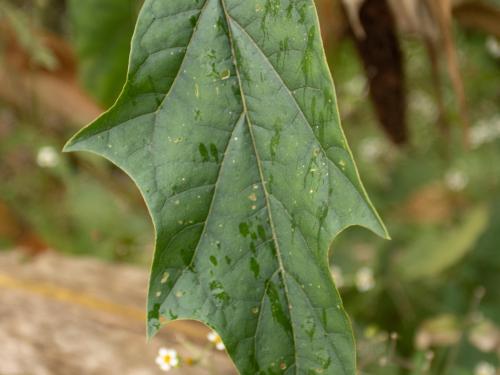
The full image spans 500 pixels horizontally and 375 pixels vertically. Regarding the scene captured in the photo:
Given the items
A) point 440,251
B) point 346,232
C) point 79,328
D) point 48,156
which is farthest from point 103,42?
point 346,232

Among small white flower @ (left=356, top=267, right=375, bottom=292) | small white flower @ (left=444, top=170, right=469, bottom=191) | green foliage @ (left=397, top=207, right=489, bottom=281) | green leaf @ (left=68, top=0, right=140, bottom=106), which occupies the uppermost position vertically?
green leaf @ (left=68, top=0, right=140, bottom=106)

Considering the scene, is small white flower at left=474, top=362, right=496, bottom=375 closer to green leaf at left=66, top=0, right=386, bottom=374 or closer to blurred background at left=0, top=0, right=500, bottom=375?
blurred background at left=0, top=0, right=500, bottom=375

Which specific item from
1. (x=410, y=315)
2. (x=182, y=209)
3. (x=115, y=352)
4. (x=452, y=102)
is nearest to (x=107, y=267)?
(x=115, y=352)

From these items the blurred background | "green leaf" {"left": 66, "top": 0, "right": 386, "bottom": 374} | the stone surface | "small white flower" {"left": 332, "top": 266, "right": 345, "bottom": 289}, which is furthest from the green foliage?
"green leaf" {"left": 66, "top": 0, "right": 386, "bottom": 374}

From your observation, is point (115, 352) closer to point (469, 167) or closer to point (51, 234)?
point (51, 234)

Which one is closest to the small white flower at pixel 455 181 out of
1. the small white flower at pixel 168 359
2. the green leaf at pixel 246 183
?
the small white flower at pixel 168 359

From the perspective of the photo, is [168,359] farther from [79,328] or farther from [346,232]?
[346,232]
